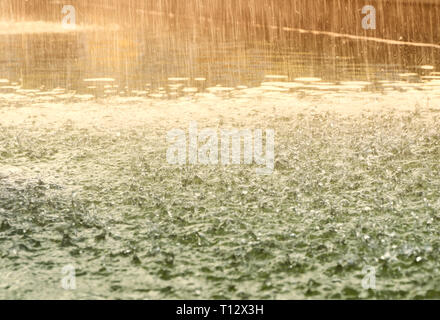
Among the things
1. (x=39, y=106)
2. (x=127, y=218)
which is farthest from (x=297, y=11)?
(x=127, y=218)

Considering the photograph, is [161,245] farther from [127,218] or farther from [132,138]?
[132,138]

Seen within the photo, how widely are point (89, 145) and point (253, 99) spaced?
182 inches
